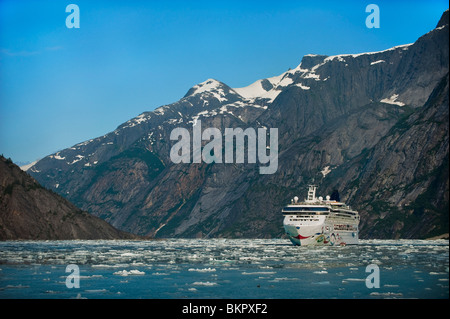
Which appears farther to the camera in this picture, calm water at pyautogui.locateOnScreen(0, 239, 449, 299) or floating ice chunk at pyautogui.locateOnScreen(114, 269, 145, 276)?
floating ice chunk at pyautogui.locateOnScreen(114, 269, 145, 276)

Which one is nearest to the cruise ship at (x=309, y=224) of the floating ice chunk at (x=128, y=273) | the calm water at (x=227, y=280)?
the calm water at (x=227, y=280)

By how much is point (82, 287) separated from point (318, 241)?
126 m

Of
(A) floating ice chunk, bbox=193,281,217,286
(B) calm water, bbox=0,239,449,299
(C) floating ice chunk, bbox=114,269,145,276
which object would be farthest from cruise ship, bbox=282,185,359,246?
(A) floating ice chunk, bbox=193,281,217,286

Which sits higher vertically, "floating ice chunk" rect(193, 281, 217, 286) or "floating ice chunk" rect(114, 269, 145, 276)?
"floating ice chunk" rect(193, 281, 217, 286)

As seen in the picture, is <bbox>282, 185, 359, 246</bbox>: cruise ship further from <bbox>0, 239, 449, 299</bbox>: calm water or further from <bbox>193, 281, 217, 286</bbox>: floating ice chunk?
<bbox>193, 281, 217, 286</bbox>: floating ice chunk

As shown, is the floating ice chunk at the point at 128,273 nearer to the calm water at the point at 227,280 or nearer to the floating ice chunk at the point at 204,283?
the calm water at the point at 227,280

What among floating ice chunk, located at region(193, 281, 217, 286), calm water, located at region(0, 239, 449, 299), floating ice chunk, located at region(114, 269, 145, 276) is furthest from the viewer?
floating ice chunk, located at region(114, 269, 145, 276)

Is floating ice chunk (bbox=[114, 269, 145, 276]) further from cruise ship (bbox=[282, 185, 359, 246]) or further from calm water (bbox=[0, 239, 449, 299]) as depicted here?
cruise ship (bbox=[282, 185, 359, 246])

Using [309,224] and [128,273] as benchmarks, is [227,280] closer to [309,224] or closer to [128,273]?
[128,273]

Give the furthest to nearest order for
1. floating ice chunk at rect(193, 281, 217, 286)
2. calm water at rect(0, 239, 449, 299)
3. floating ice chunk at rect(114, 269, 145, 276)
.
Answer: floating ice chunk at rect(114, 269, 145, 276) → floating ice chunk at rect(193, 281, 217, 286) → calm water at rect(0, 239, 449, 299)

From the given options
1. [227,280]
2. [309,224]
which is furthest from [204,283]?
[309,224]

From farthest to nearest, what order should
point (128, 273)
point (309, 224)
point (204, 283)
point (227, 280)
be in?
point (309, 224)
point (128, 273)
point (227, 280)
point (204, 283)
